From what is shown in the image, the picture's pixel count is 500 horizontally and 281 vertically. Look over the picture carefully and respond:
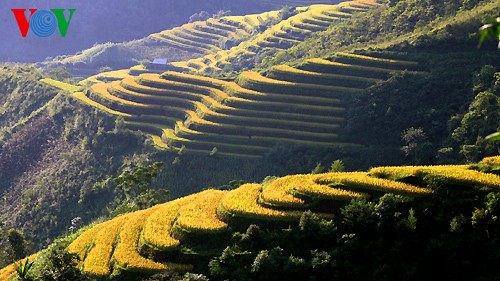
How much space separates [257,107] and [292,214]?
43055 millimetres

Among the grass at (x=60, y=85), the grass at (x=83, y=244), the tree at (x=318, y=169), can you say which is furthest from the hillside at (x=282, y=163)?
the tree at (x=318, y=169)

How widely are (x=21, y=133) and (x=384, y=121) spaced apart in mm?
58713

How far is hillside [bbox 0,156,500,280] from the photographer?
106 feet

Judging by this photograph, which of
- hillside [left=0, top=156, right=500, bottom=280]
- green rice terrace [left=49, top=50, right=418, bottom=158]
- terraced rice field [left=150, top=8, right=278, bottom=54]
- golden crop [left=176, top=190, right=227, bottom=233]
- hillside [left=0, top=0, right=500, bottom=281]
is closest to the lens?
hillside [left=0, top=0, right=500, bottom=281]

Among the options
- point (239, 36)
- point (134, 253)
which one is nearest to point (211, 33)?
point (239, 36)

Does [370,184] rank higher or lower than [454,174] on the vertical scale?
lower

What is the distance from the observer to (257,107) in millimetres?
77125

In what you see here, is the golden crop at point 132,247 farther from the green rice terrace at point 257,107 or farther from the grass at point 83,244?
the green rice terrace at point 257,107

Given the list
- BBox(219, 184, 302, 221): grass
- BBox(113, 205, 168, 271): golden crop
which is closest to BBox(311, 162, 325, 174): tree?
BBox(219, 184, 302, 221): grass

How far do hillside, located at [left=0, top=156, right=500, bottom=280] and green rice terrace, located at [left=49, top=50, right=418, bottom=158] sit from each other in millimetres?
32508

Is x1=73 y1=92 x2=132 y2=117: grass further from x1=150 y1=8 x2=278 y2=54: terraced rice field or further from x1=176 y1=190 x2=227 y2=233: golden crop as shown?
x1=150 y1=8 x2=278 y2=54: terraced rice field

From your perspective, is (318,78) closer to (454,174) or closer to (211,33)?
(454,174)

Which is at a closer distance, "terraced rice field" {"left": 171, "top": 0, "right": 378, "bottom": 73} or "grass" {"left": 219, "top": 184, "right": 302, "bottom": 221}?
"grass" {"left": 219, "top": 184, "right": 302, "bottom": 221}

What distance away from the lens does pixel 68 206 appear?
7231cm
